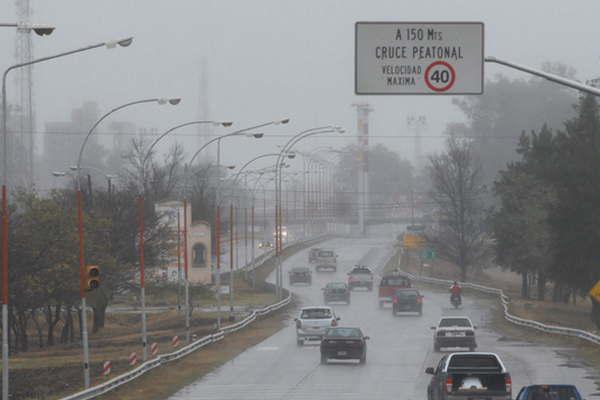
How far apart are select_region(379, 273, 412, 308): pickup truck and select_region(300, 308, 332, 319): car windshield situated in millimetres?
30204

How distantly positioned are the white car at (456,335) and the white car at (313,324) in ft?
24.2

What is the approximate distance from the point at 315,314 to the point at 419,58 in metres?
43.3

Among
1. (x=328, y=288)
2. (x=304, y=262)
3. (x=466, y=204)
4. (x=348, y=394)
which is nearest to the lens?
(x=348, y=394)

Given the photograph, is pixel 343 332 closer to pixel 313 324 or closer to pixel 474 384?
pixel 313 324

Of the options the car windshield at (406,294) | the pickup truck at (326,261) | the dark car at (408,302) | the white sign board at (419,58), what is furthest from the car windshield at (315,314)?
the pickup truck at (326,261)

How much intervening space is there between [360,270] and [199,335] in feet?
148

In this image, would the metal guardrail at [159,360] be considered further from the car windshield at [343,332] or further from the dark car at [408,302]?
the dark car at [408,302]

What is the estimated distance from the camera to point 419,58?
71.1 feet

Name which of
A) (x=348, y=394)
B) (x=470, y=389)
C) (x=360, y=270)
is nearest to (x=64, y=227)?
(x=348, y=394)

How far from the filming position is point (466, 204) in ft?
418

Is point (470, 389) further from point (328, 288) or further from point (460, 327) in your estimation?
point (328, 288)

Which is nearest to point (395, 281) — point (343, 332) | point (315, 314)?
point (315, 314)

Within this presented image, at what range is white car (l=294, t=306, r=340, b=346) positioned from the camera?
63094 mm

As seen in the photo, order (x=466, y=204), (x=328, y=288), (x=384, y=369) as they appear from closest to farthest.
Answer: (x=384, y=369) → (x=328, y=288) → (x=466, y=204)
